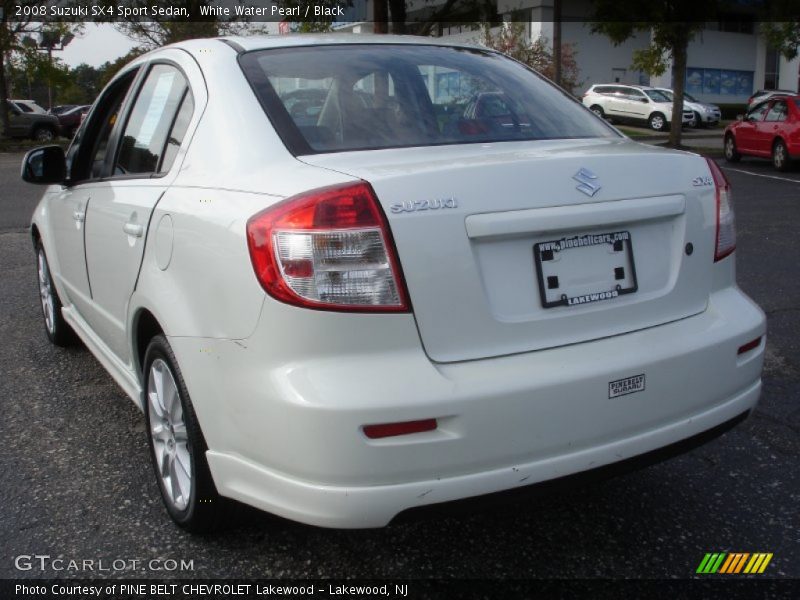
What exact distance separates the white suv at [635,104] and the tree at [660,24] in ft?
30.4

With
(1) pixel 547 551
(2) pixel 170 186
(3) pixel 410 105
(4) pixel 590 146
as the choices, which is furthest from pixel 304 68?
(1) pixel 547 551

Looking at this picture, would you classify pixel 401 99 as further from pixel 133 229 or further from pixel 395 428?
pixel 395 428

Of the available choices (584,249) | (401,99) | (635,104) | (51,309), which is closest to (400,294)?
(584,249)

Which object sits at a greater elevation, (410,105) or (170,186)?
(410,105)

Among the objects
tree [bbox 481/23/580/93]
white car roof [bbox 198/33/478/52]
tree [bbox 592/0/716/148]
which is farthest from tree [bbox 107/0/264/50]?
white car roof [bbox 198/33/478/52]

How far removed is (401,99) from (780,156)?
613 inches

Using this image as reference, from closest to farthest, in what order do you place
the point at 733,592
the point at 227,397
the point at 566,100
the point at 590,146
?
the point at 227,397 < the point at 733,592 < the point at 590,146 < the point at 566,100

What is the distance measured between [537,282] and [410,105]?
0.93 metres

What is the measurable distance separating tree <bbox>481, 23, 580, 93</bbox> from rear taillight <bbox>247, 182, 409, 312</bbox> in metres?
26.4

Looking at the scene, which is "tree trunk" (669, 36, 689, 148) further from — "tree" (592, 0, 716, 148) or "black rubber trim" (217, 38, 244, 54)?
"black rubber trim" (217, 38, 244, 54)

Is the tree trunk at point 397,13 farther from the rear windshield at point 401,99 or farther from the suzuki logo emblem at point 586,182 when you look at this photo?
the suzuki logo emblem at point 586,182

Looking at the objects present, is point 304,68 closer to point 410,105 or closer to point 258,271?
point 410,105

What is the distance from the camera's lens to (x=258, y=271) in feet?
7.32

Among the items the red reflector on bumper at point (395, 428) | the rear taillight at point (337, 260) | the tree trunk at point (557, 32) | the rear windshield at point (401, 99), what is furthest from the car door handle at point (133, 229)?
the tree trunk at point (557, 32)
